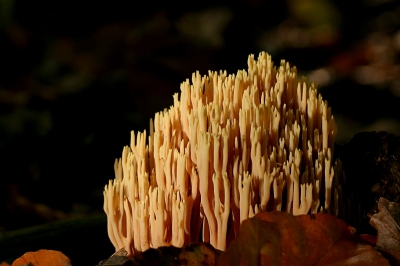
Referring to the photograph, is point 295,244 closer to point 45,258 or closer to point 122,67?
point 45,258

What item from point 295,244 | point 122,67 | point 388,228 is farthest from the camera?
point 122,67

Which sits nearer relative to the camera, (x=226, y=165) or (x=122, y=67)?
(x=226, y=165)

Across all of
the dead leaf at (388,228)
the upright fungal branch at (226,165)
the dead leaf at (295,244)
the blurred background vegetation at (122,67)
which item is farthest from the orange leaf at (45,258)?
the blurred background vegetation at (122,67)

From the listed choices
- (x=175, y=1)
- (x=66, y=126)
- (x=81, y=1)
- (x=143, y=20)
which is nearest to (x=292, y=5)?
(x=175, y=1)

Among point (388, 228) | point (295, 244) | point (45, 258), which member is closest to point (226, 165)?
point (295, 244)

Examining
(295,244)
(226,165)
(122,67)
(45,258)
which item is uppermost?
(122,67)

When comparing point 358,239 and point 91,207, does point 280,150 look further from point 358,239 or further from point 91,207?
point 91,207

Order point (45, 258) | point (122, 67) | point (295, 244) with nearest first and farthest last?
point (295, 244) → point (45, 258) → point (122, 67)
